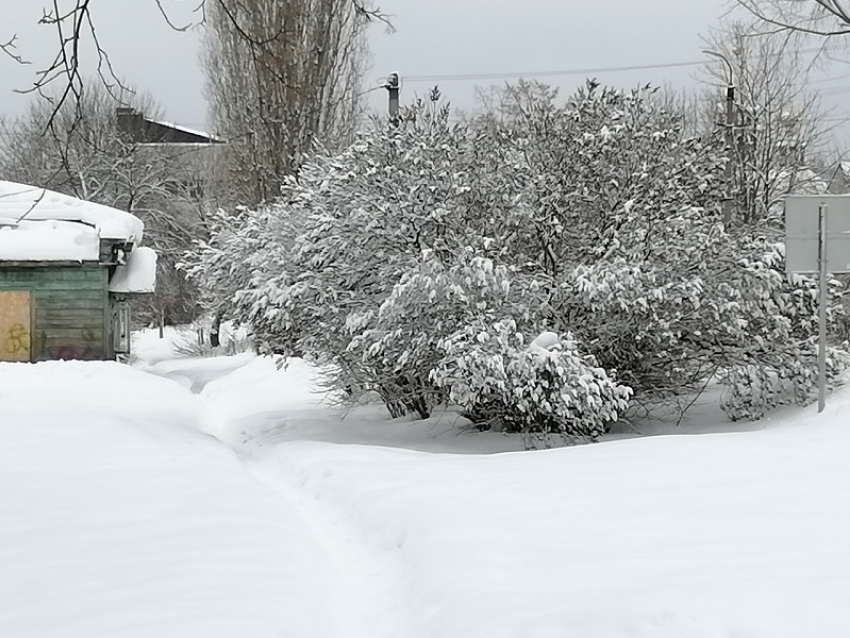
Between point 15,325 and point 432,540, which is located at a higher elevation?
point 15,325

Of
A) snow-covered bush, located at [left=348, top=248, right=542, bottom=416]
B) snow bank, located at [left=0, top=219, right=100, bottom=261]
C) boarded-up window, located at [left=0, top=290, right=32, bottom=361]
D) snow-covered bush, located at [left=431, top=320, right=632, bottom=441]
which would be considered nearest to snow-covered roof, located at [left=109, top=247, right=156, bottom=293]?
snow bank, located at [left=0, top=219, right=100, bottom=261]

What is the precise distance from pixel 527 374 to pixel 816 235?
337 centimetres

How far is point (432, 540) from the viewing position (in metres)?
6.60

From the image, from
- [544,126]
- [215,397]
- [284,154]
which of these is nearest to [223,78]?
[284,154]

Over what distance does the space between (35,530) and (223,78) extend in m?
24.5

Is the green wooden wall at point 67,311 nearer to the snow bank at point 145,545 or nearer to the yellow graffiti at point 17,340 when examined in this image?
the yellow graffiti at point 17,340

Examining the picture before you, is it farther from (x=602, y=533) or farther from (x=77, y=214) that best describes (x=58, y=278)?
(x=602, y=533)

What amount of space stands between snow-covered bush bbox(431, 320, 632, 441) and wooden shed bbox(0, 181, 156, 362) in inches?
576

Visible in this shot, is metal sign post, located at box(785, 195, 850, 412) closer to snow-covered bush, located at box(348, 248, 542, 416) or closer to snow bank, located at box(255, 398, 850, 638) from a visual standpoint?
snow bank, located at box(255, 398, 850, 638)

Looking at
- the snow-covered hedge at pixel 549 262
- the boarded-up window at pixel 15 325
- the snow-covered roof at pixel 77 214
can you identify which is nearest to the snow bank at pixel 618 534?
the snow-covered hedge at pixel 549 262

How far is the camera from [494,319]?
12.1m

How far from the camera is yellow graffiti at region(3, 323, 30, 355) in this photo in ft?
79.9

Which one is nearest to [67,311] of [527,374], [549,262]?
[549,262]

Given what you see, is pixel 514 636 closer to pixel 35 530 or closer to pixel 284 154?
pixel 35 530
